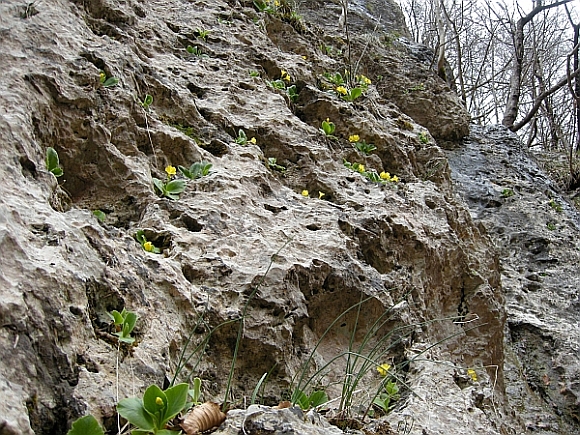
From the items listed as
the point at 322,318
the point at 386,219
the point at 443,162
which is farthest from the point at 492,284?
the point at 322,318

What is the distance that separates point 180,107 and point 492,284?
2892 mm

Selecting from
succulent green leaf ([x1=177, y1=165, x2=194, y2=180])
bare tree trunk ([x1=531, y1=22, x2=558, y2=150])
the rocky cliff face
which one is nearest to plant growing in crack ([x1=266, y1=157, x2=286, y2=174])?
the rocky cliff face

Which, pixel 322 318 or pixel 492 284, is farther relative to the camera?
pixel 492 284

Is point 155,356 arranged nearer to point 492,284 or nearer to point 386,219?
point 386,219

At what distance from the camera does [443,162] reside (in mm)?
5023

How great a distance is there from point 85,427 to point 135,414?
16cm

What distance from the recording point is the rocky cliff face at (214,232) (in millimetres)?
1842

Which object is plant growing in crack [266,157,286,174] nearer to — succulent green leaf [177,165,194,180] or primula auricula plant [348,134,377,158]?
succulent green leaf [177,165,194,180]

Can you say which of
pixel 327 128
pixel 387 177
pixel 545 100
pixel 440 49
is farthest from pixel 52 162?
pixel 545 100

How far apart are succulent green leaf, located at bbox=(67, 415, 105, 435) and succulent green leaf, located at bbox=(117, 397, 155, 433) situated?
10 centimetres

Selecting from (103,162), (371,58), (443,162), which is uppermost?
(371,58)

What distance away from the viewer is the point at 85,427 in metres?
1.45

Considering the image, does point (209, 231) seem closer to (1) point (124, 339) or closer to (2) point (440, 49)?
(1) point (124, 339)

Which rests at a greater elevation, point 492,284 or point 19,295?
point 492,284
